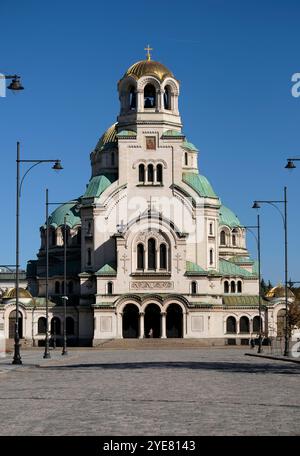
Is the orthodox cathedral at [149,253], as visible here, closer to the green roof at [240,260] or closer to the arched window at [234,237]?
the green roof at [240,260]

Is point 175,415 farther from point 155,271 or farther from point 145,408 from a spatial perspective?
point 155,271

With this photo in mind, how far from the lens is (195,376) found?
3706cm

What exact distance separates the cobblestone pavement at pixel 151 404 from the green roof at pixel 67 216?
8175 centimetres

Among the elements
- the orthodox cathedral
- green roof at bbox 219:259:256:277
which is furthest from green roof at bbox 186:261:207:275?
green roof at bbox 219:259:256:277

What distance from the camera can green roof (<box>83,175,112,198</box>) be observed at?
104 m

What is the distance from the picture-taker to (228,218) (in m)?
122

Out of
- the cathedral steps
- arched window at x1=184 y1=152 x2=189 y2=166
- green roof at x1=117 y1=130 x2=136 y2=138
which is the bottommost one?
the cathedral steps

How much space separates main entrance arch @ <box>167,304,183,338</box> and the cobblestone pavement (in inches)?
2433

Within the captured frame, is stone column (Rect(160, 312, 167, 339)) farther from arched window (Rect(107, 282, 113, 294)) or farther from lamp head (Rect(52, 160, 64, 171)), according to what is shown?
lamp head (Rect(52, 160, 64, 171))

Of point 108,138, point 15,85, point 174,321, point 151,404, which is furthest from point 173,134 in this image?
point 151,404

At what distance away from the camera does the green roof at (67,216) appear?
119438 mm

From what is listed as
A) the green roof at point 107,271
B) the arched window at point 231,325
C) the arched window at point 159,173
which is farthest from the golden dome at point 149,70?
the arched window at point 231,325

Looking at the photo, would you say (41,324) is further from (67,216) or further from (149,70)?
(149,70)
